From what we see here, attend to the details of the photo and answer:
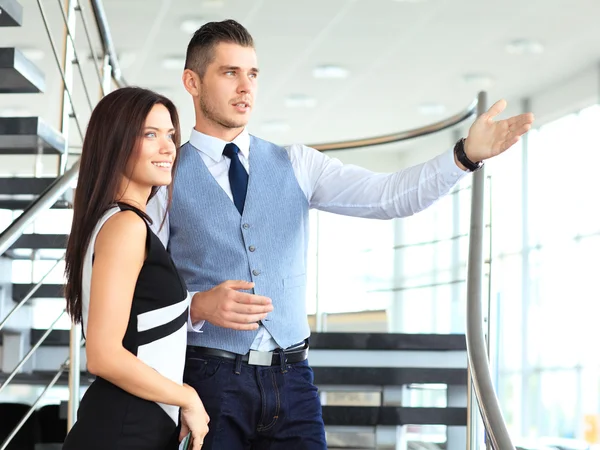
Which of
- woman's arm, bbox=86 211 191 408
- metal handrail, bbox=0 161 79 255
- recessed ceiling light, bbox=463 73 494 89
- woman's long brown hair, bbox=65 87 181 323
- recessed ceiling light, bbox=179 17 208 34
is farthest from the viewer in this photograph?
recessed ceiling light, bbox=463 73 494 89

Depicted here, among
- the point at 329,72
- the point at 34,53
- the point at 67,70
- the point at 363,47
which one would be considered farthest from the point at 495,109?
the point at 34,53

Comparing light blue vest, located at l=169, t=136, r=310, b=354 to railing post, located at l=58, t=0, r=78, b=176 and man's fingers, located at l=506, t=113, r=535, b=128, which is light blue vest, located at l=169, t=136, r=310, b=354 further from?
railing post, located at l=58, t=0, r=78, b=176

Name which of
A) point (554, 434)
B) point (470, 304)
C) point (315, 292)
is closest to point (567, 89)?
point (554, 434)

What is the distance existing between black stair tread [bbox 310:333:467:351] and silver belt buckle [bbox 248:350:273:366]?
4.78 ft

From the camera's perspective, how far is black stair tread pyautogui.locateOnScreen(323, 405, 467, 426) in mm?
3148

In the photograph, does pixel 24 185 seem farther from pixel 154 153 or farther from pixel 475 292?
pixel 154 153

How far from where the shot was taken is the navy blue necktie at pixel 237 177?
6.50 ft

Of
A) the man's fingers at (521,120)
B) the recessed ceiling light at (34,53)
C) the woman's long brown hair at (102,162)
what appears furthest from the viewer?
the recessed ceiling light at (34,53)

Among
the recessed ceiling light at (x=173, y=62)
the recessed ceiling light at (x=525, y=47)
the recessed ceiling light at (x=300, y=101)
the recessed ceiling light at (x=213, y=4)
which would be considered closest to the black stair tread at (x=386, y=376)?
the recessed ceiling light at (x=213, y=4)

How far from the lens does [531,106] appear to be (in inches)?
388

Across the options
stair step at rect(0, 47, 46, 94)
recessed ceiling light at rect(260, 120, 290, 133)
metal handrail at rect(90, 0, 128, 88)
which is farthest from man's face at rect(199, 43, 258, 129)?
recessed ceiling light at rect(260, 120, 290, 133)

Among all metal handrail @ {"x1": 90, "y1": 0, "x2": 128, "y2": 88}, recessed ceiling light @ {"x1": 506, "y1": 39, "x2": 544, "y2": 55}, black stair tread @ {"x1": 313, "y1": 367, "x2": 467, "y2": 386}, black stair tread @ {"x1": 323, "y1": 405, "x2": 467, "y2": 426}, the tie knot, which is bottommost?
black stair tread @ {"x1": 323, "y1": 405, "x2": 467, "y2": 426}

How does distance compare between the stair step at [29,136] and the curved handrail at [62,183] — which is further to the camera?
the stair step at [29,136]

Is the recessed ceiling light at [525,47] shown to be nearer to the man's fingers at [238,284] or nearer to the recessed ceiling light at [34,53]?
the recessed ceiling light at [34,53]
